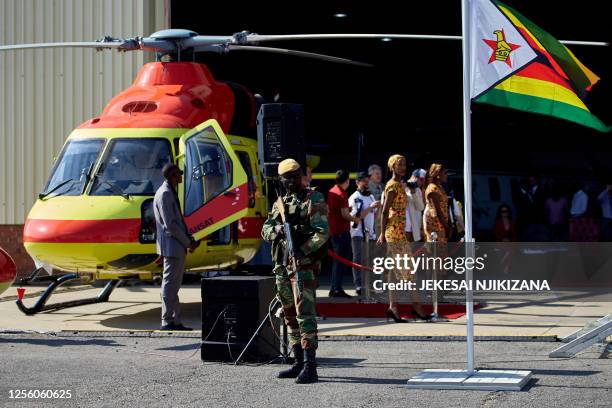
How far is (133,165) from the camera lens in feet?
44.7

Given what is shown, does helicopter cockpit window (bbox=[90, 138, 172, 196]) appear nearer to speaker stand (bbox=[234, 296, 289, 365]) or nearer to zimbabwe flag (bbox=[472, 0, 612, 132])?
speaker stand (bbox=[234, 296, 289, 365])

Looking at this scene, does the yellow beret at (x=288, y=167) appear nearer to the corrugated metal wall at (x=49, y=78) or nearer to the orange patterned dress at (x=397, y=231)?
the orange patterned dress at (x=397, y=231)

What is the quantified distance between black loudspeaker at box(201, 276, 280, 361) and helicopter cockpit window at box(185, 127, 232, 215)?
129 inches

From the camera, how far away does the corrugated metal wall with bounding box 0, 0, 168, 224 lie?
1994cm

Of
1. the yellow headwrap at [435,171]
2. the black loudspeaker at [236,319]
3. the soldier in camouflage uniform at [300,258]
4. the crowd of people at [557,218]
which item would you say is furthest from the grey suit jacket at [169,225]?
the crowd of people at [557,218]

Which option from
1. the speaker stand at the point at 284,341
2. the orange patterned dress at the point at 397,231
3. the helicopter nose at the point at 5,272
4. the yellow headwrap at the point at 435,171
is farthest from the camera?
the yellow headwrap at the point at 435,171

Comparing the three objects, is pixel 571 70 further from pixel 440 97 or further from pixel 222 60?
pixel 440 97

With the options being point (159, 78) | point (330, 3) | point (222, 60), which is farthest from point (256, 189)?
point (222, 60)

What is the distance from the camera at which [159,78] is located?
14.9 m

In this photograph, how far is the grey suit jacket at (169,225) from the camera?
1235 centimetres

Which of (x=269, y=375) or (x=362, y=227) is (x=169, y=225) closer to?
(x=269, y=375)

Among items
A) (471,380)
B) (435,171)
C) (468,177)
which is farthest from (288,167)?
(435,171)

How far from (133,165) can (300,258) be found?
16.7 feet

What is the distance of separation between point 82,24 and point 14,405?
43.4ft
